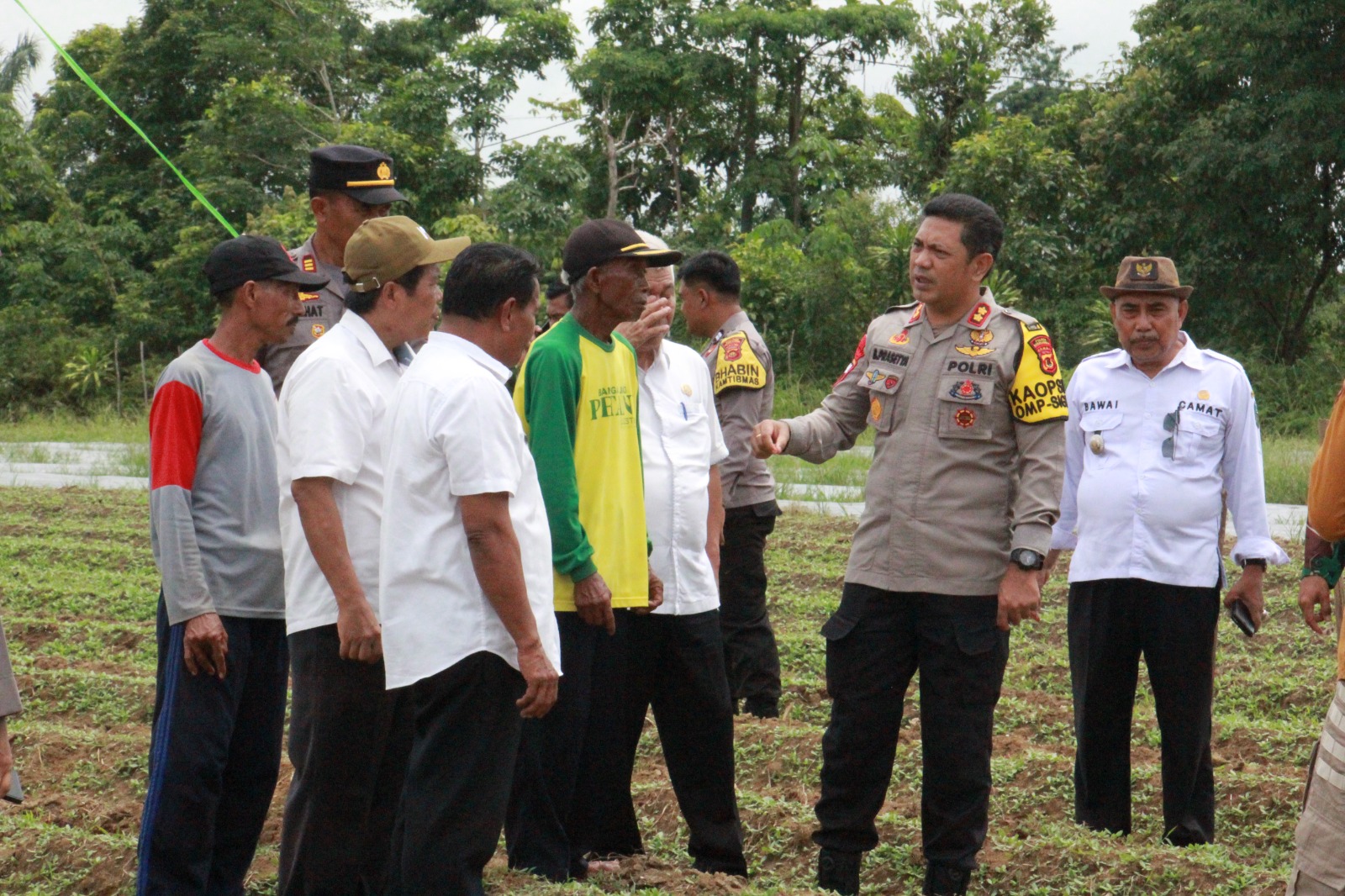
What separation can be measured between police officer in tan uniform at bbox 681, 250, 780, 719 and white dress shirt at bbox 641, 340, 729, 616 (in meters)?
1.48

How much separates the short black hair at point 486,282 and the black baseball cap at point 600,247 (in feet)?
1.81

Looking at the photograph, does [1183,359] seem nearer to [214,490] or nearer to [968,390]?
[968,390]

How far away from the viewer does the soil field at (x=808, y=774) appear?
4004 millimetres

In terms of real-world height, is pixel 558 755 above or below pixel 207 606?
below

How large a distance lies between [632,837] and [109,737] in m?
2.50

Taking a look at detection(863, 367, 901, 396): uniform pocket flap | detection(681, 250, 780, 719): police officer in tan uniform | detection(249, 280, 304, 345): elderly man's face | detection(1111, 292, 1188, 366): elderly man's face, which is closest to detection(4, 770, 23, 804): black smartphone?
detection(249, 280, 304, 345): elderly man's face

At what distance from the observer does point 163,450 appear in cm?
347

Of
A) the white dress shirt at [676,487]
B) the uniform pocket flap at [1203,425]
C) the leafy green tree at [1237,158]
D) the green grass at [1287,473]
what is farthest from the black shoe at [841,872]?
the leafy green tree at [1237,158]

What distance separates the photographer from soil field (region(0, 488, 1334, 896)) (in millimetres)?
4004

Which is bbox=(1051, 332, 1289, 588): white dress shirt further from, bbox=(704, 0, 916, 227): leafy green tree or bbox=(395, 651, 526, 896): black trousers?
bbox=(704, 0, 916, 227): leafy green tree

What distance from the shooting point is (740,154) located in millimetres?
23578

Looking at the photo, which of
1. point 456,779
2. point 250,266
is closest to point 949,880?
point 456,779

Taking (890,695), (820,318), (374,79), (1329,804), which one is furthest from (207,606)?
(374,79)

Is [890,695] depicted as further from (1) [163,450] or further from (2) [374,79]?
(2) [374,79]
